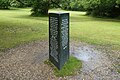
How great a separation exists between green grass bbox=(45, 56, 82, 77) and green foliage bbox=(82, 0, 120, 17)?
70.2 feet

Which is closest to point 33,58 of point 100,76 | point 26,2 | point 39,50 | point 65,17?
point 39,50

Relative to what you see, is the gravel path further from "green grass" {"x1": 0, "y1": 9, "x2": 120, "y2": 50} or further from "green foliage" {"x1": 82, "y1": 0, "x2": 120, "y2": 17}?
"green foliage" {"x1": 82, "y1": 0, "x2": 120, "y2": 17}

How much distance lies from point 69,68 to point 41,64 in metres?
0.94

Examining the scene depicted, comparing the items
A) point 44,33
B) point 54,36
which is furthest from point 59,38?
point 44,33

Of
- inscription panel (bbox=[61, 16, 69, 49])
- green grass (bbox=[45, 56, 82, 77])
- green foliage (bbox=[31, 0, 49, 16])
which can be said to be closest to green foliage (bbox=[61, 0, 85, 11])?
green foliage (bbox=[31, 0, 49, 16])

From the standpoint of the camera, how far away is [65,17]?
7.99 meters

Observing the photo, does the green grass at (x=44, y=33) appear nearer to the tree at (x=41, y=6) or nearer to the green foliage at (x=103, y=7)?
the green foliage at (x=103, y=7)

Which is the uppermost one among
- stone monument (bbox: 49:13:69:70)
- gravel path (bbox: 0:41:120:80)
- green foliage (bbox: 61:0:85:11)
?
stone monument (bbox: 49:13:69:70)

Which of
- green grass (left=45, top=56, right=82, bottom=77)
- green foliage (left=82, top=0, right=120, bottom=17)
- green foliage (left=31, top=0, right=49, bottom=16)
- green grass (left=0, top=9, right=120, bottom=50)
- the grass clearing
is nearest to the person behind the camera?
green grass (left=45, top=56, right=82, bottom=77)

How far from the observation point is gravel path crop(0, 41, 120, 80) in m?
7.38

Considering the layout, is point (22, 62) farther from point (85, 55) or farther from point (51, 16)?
point (85, 55)

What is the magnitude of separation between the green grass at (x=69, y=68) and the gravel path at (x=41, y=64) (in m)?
0.15

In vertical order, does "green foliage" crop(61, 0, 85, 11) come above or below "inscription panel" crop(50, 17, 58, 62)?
below

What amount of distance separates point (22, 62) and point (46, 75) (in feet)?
5.18
